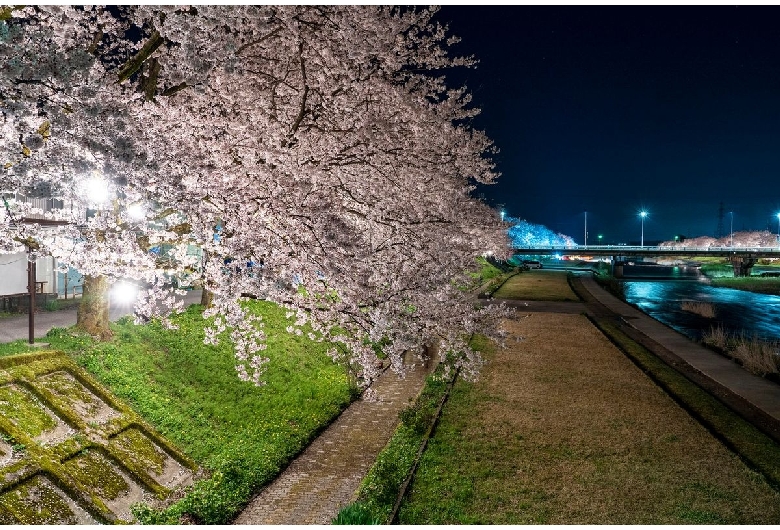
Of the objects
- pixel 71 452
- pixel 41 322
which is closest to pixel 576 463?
pixel 71 452

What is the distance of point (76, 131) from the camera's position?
6336mm

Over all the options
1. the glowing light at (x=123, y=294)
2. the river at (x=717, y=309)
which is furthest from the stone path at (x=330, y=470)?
the river at (x=717, y=309)

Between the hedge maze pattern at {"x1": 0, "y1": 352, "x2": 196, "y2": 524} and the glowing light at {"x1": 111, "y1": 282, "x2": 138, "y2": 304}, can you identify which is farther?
the glowing light at {"x1": 111, "y1": 282, "x2": 138, "y2": 304}

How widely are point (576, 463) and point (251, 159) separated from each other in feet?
26.2

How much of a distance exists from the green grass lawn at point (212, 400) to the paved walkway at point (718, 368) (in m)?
11.6

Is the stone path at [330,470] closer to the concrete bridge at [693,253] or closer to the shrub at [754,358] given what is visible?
the shrub at [754,358]

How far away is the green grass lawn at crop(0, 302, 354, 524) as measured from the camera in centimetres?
942

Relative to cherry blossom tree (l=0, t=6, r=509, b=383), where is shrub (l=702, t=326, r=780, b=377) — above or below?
below

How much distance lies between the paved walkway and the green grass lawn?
37.9ft

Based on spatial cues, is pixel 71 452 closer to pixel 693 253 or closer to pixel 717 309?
pixel 717 309

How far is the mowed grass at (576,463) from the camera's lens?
8.30m

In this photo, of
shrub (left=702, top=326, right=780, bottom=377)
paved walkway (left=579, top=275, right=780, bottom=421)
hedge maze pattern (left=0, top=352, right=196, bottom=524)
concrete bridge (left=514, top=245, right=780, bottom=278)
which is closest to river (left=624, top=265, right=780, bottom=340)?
paved walkway (left=579, top=275, right=780, bottom=421)

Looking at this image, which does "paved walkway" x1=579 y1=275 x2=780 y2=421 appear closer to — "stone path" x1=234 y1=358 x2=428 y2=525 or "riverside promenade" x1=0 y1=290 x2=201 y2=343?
"stone path" x1=234 y1=358 x2=428 y2=525

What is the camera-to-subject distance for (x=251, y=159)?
27.6 feet
